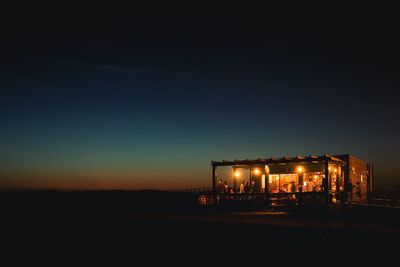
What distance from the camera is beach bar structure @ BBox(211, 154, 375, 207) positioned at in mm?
21578

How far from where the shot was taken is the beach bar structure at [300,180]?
21578 millimetres

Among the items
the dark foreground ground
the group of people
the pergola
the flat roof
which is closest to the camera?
the dark foreground ground

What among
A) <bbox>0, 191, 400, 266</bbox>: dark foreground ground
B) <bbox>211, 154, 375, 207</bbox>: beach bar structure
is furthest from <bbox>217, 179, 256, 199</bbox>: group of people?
<bbox>0, 191, 400, 266</bbox>: dark foreground ground

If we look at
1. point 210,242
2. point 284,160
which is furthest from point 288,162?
point 210,242

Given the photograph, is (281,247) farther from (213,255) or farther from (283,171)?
(283,171)

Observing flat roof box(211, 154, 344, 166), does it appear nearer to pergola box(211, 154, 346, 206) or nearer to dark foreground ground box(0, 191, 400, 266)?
pergola box(211, 154, 346, 206)

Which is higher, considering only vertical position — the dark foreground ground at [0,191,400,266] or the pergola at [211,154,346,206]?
the pergola at [211,154,346,206]

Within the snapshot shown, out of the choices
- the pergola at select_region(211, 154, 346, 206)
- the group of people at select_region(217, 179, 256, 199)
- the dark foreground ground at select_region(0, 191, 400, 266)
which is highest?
the pergola at select_region(211, 154, 346, 206)

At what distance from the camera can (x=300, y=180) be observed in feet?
Result: 86.4

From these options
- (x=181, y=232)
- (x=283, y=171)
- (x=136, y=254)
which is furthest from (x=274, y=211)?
(x=136, y=254)

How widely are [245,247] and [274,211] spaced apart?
9.10 m

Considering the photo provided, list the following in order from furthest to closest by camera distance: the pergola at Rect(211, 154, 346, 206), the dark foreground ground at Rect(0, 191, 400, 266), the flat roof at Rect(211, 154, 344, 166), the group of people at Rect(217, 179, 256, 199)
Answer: the group of people at Rect(217, 179, 256, 199) → the flat roof at Rect(211, 154, 344, 166) → the pergola at Rect(211, 154, 346, 206) → the dark foreground ground at Rect(0, 191, 400, 266)

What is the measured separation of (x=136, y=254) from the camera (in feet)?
41.4

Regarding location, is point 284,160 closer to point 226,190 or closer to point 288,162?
point 288,162
